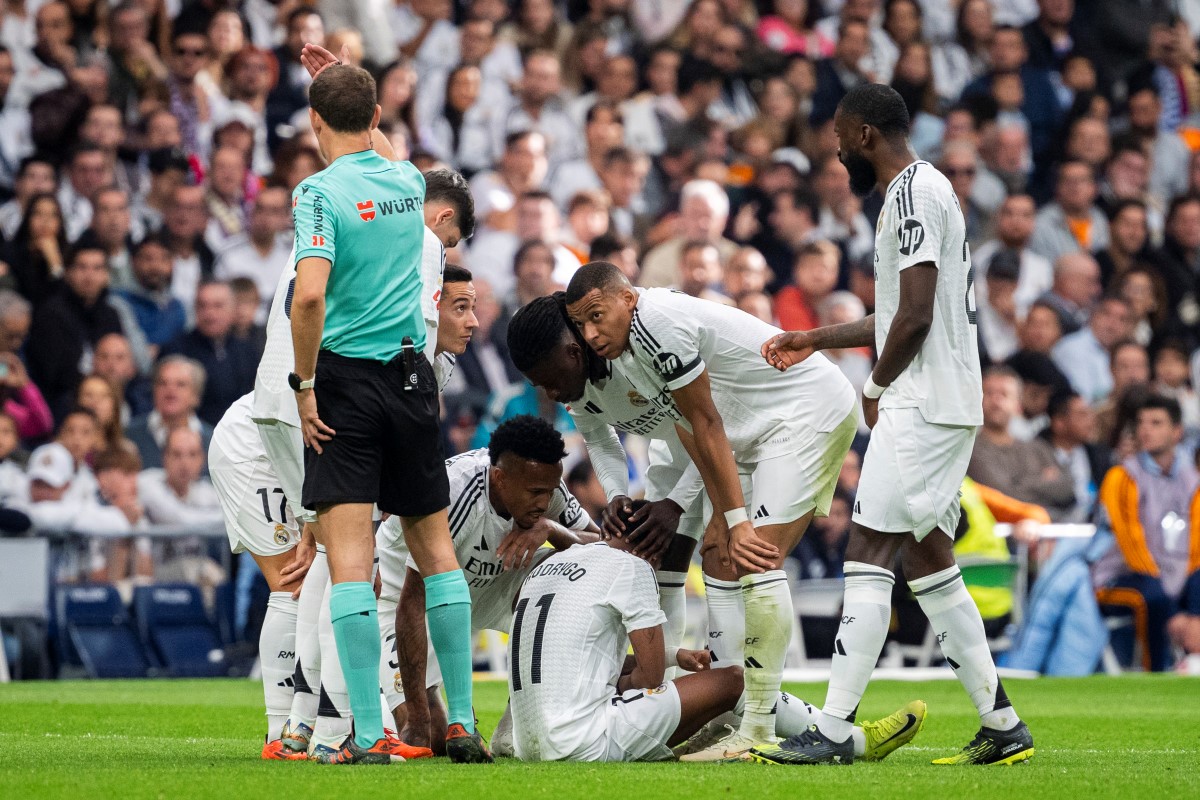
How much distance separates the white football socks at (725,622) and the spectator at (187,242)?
313 inches

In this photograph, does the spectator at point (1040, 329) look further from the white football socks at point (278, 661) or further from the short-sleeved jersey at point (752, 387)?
the white football socks at point (278, 661)

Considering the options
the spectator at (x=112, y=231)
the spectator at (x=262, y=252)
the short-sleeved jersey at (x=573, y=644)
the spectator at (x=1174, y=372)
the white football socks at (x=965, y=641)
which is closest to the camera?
the short-sleeved jersey at (x=573, y=644)

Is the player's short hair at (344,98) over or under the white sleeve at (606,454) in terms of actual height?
over

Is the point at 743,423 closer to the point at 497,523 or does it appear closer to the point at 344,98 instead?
the point at 497,523

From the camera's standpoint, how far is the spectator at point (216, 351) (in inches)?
529

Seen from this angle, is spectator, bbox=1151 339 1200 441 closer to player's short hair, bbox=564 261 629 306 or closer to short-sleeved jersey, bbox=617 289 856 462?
short-sleeved jersey, bbox=617 289 856 462

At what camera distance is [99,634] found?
40.6 ft

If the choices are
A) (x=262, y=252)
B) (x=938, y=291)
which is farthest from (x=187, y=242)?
(x=938, y=291)

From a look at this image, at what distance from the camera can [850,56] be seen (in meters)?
18.8

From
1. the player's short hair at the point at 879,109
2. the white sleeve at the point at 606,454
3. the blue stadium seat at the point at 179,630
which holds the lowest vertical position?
the blue stadium seat at the point at 179,630

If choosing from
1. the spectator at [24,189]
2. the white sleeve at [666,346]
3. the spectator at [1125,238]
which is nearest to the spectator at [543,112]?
the spectator at [24,189]

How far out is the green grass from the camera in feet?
17.4

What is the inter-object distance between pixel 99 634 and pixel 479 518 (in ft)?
19.8

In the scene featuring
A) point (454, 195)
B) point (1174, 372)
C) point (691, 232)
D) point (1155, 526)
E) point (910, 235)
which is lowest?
point (1155, 526)
